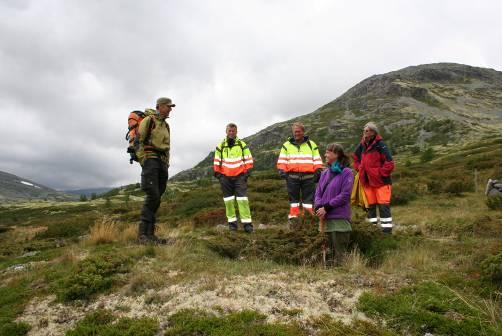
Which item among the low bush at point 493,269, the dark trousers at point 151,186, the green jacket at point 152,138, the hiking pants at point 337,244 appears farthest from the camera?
the dark trousers at point 151,186

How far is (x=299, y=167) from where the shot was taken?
8742 millimetres

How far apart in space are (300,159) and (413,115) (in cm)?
10012

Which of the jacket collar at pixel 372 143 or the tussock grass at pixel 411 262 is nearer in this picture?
the tussock grass at pixel 411 262

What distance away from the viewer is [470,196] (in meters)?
14.9

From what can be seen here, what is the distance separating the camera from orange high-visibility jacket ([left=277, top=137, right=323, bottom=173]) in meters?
8.74

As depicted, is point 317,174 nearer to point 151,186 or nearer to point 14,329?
point 151,186

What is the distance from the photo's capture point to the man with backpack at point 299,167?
344 inches

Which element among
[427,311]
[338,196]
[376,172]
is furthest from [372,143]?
[427,311]

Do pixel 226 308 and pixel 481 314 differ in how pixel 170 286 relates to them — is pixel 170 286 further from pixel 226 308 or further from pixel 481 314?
pixel 481 314

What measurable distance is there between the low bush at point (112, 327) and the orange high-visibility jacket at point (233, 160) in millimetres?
5464

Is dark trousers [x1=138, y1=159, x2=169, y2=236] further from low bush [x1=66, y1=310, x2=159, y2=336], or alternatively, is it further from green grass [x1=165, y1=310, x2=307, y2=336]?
green grass [x1=165, y1=310, x2=307, y2=336]

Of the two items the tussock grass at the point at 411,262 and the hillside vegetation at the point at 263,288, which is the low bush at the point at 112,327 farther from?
the tussock grass at the point at 411,262

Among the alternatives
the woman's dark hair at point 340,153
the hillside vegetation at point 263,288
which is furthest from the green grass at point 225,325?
the woman's dark hair at point 340,153

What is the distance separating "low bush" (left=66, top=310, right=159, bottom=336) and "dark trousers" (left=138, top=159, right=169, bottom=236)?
3.37 m
